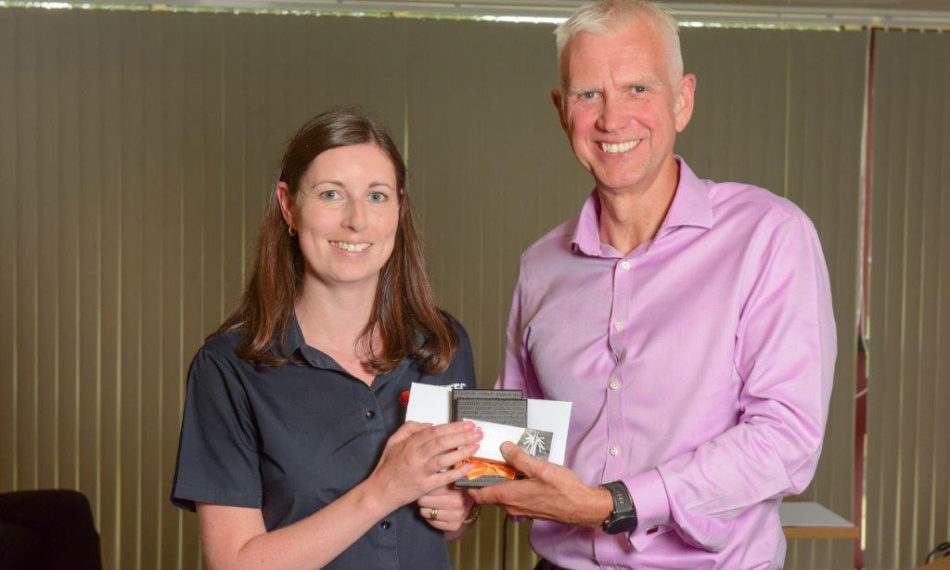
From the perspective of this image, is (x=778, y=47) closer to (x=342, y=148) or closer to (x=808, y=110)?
(x=808, y=110)

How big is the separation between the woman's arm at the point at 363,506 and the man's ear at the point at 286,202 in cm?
48

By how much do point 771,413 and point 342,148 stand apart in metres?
0.88

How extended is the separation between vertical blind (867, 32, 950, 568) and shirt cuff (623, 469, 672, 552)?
4056mm

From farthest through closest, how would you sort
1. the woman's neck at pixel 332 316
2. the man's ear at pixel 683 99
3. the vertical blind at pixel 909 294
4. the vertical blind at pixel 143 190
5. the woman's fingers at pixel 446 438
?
the vertical blind at pixel 909 294, the vertical blind at pixel 143 190, the man's ear at pixel 683 99, the woman's neck at pixel 332 316, the woman's fingers at pixel 446 438

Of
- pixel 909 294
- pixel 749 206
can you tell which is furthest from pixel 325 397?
pixel 909 294

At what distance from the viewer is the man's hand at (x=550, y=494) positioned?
1.65 metres

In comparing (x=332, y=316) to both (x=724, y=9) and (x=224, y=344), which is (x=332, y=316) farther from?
(x=724, y=9)

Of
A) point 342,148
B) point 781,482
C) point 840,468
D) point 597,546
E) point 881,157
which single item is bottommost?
point 840,468

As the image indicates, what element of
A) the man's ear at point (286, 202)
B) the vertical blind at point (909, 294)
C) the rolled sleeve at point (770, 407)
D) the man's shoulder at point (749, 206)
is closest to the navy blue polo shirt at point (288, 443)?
the man's ear at point (286, 202)

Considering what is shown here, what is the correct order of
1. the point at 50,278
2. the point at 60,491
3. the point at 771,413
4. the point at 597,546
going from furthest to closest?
the point at 50,278, the point at 60,491, the point at 597,546, the point at 771,413

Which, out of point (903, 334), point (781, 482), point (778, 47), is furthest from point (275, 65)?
point (781, 482)

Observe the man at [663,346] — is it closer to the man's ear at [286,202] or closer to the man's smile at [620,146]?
the man's smile at [620,146]

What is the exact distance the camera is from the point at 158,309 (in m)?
5.02

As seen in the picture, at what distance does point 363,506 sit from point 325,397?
0.23 metres
